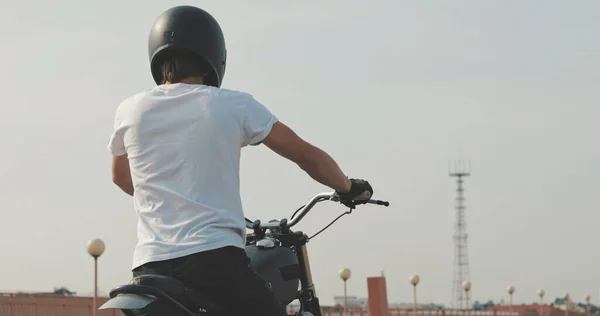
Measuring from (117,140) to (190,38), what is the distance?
48 cm

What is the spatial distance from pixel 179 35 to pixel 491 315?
45.6 metres

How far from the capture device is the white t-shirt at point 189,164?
4.02 metres

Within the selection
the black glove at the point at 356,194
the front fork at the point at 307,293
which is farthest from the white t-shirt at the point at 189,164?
the front fork at the point at 307,293

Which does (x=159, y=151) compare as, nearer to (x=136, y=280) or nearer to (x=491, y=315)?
(x=136, y=280)

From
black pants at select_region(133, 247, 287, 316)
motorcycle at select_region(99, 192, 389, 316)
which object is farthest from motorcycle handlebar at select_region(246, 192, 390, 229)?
black pants at select_region(133, 247, 287, 316)

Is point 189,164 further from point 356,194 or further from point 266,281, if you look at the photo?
point 356,194

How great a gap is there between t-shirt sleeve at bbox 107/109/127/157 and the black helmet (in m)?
0.27

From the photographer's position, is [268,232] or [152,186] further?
[268,232]

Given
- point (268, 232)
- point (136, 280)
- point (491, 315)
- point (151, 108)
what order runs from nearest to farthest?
1. point (136, 280)
2. point (151, 108)
3. point (268, 232)
4. point (491, 315)

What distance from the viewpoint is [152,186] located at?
13.5 feet

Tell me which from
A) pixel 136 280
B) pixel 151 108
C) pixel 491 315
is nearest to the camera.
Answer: pixel 136 280

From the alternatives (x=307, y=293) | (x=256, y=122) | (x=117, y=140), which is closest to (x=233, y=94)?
(x=256, y=122)

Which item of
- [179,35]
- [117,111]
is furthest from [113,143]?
[179,35]

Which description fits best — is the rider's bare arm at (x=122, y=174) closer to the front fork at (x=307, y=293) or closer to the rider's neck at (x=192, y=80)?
the rider's neck at (x=192, y=80)
